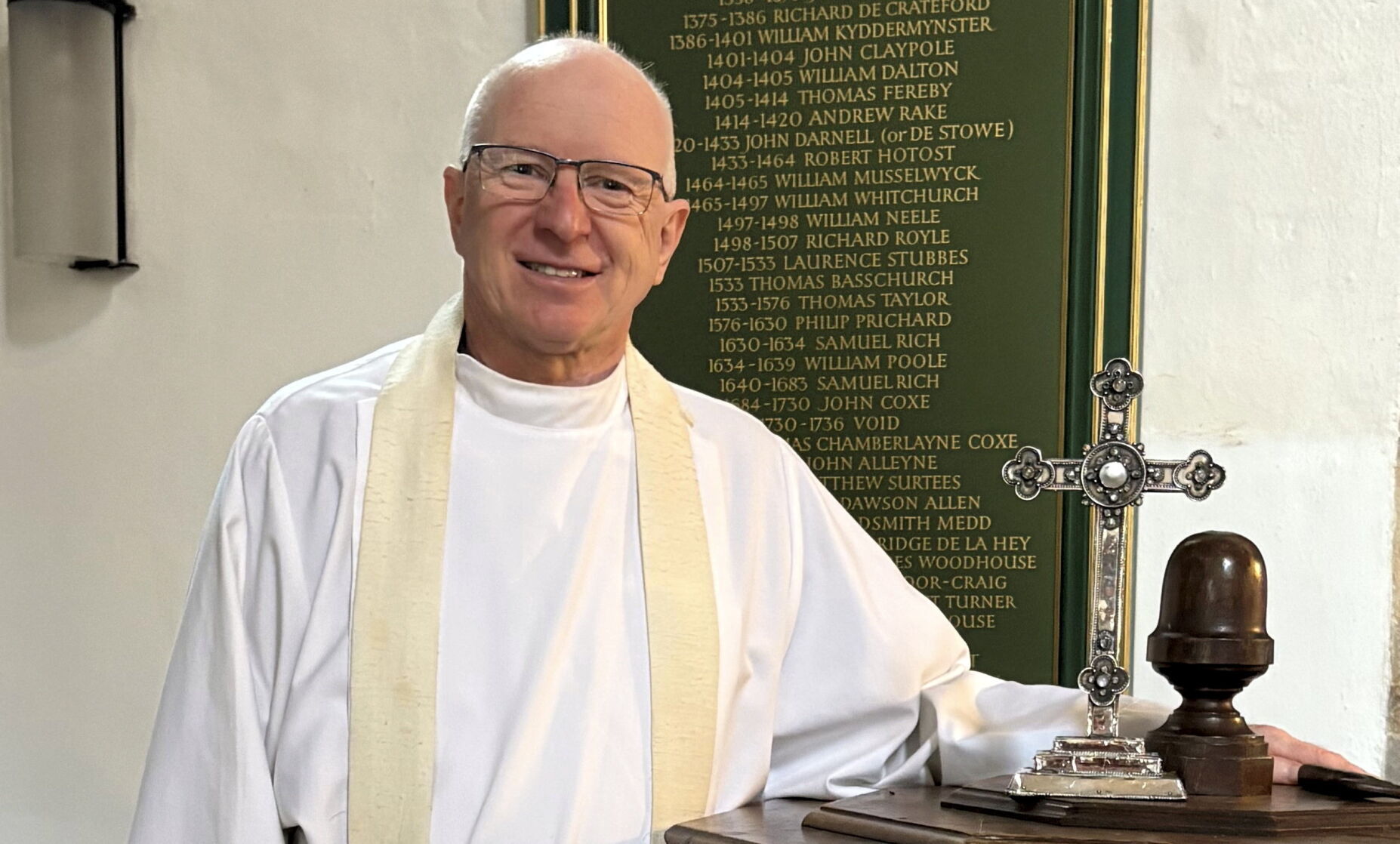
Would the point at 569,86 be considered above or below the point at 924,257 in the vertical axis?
above

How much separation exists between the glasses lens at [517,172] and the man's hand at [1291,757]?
55.1 inches

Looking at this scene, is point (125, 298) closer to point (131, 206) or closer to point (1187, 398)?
point (131, 206)

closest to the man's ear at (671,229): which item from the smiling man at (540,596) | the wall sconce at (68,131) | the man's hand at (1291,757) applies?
the smiling man at (540,596)

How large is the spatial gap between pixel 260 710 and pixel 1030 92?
2.31m

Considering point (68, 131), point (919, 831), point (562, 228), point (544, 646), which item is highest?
point (68, 131)

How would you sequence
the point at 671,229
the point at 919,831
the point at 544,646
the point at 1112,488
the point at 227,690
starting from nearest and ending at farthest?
the point at 919,831
the point at 1112,488
the point at 227,690
the point at 544,646
the point at 671,229

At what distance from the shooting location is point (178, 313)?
4.29 metres

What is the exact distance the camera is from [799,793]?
2.66m

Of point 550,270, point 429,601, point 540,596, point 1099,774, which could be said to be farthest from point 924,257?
point 1099,774

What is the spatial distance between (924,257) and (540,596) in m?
1.59

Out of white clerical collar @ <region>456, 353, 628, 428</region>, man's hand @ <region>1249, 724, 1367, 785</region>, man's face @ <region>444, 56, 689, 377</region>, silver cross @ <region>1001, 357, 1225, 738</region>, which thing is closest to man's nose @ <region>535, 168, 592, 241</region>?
man's face @ <region>444, 56, 689, 377</region>

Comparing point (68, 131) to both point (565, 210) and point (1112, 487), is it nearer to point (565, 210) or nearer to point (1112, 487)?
point (565, 210)

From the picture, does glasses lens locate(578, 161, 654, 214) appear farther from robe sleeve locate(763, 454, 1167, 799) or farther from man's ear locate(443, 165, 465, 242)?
robe sleeve locate(763, 454, 1167, 799)

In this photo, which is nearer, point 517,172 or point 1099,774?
point 1099,774
